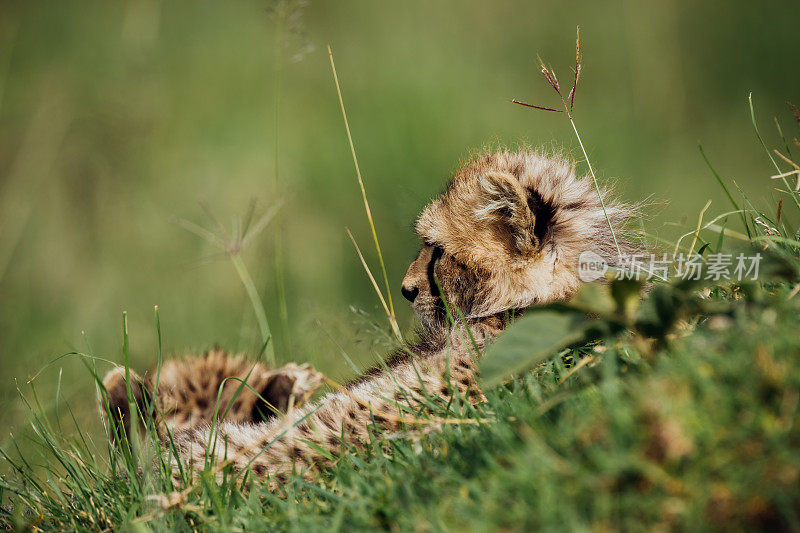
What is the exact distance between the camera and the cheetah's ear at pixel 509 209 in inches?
103

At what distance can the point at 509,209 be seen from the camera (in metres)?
2.70

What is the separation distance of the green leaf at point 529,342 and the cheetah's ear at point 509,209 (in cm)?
119

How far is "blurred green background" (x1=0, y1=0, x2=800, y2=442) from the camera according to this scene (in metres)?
5.70

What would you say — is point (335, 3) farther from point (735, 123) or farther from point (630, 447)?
point (630, 447)

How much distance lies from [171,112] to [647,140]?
193 inches

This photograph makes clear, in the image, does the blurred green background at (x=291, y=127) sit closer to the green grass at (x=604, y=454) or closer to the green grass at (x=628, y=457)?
the green grass at (x=604, y=454)

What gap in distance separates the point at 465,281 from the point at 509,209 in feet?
1.15

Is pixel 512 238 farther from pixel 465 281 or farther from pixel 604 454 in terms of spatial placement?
pixel 604 454

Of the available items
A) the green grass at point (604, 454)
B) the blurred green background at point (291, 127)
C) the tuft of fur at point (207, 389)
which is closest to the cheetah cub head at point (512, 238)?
the tuft of fur at point (207, 389)

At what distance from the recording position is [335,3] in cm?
868

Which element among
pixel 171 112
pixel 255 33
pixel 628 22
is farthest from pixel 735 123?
pixel 171 112

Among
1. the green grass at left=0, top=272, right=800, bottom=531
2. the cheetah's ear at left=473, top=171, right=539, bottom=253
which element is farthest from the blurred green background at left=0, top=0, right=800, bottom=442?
the green grass at left=0, top=272, right=800, bottom=531

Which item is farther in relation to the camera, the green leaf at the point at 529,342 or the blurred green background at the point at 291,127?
the blurred green background at the point at 291,127

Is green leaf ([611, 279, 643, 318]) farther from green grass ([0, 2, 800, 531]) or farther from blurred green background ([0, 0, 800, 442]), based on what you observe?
blurred green background ([0, 0, 800, 442])
